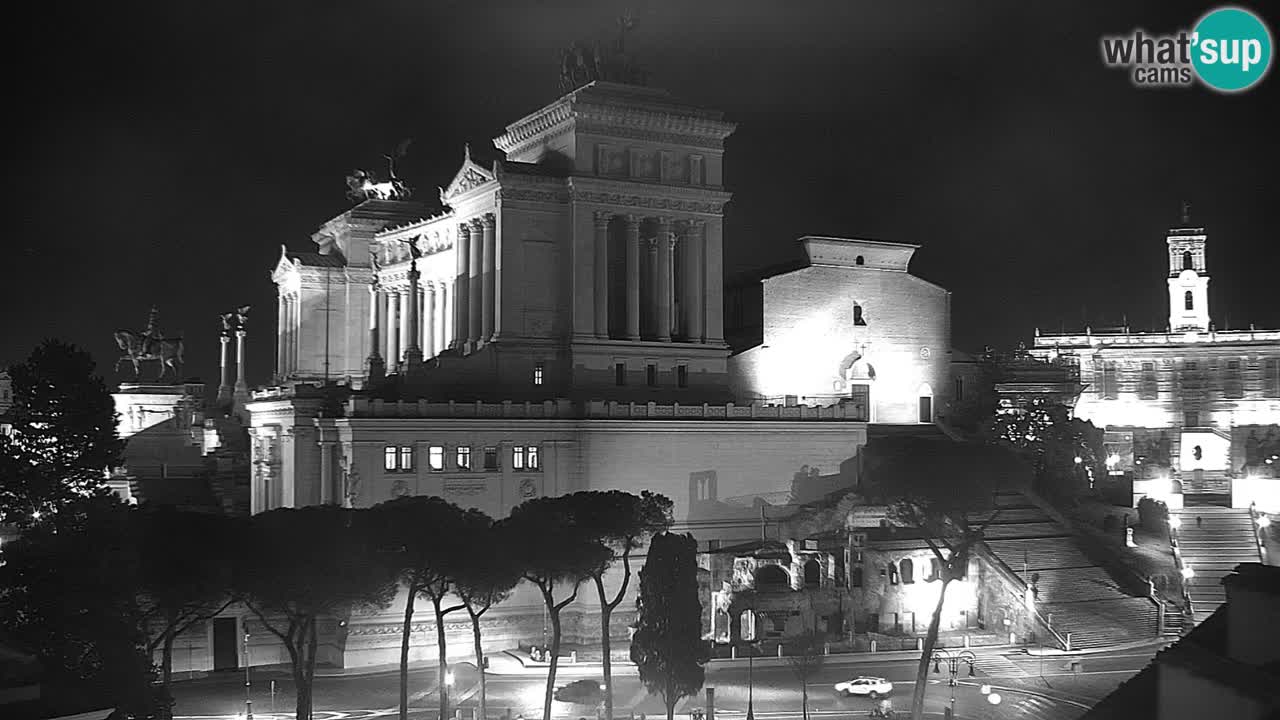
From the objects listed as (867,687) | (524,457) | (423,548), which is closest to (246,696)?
(423,548)

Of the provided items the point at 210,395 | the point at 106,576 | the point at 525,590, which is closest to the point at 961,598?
the point at 525,590

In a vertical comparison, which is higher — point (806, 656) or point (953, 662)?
point (806, 656)

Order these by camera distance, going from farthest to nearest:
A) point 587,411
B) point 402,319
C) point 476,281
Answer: point 402,319
point 476,281
point 587,411

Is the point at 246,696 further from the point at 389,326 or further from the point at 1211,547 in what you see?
the point at 1211,547

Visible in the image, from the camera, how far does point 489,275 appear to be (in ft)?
258

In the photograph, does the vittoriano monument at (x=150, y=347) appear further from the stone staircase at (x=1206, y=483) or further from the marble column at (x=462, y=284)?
the stone staircase at (x=1206, y=483)

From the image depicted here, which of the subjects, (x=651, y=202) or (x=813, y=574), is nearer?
(x=813, y=574)

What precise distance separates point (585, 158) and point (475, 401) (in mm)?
16987

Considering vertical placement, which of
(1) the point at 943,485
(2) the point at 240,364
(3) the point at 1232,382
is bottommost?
(1) the point at 943,485

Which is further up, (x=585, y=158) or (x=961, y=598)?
(x=585, y=158)

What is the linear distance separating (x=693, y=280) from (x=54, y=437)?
38.0 metres

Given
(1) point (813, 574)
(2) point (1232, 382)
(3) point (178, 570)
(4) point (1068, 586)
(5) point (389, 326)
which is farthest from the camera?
(2) point (1232, 382)

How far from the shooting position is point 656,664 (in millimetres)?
51188

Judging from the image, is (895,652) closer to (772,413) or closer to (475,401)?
(772,413)
